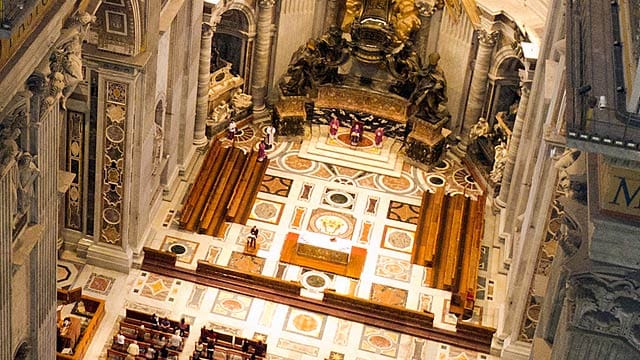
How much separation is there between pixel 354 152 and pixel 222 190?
4.67 metres

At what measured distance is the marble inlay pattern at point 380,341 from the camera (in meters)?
25.6

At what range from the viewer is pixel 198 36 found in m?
29.1

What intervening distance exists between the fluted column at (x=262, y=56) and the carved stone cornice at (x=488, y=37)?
5618 millimetres

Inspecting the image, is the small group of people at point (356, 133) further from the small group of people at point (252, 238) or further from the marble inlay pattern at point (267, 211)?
the small group of people at point (252, 238)

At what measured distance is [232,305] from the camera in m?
26.4

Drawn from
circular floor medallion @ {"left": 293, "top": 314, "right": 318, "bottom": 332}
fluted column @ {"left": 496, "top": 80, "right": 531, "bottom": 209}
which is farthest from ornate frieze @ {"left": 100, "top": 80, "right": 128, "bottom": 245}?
fluted column @ {"left": 496, "top": 80, "right": 531, "bottom": 209}

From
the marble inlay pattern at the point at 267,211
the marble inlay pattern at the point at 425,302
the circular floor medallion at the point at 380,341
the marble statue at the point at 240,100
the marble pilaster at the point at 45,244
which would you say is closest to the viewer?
the marble pilaster at the point at 45,244

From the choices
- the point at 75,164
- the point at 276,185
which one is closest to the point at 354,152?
the point at 276,185

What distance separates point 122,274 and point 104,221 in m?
1.28

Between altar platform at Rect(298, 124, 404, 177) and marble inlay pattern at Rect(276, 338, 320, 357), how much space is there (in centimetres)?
795

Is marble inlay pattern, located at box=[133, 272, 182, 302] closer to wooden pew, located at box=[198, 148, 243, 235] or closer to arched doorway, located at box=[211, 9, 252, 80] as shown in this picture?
wooden pew, located at box=[198, 148, 243, 235]

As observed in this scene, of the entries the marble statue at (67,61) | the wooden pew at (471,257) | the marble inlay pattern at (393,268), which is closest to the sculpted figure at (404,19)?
the wooden pew at (471,257)

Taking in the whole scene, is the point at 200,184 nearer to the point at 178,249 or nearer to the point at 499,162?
the point at 178,249

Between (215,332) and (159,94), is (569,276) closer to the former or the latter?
(215,332)
